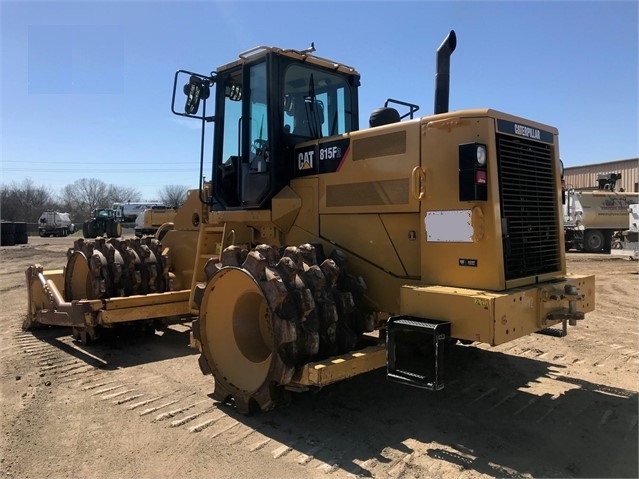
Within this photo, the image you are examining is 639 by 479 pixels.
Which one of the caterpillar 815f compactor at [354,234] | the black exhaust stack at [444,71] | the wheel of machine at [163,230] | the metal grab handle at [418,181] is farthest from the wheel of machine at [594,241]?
the metal grab handle at [418,181]

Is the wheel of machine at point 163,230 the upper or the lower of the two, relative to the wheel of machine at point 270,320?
upper

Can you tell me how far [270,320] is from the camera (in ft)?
12.9

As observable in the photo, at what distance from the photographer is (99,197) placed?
287 ft

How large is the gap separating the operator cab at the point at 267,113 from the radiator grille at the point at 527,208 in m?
1.84

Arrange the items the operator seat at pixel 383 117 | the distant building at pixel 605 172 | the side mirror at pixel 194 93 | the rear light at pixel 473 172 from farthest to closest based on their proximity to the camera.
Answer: the distant building at pixel 605 172 → the side mirror at pixel 194 93 → the operator seat at pixel 383 117 → the rear light at pixel 473 172

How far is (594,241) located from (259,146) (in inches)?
799

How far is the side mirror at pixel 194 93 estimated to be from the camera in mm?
5781

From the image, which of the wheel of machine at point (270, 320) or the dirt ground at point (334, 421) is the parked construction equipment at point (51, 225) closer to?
the dirt ground at point (334, 421)

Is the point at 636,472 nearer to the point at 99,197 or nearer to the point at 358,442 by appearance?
the point at 358,442

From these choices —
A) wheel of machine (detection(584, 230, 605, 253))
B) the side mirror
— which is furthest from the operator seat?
wheel of machine (detection(584, 230, 605, 253))

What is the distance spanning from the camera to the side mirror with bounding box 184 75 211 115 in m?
5.78

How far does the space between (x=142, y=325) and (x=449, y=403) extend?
14.1 feet

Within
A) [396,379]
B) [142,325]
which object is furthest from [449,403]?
[142,325]

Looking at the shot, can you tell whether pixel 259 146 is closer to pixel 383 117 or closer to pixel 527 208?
pixel 383 117
